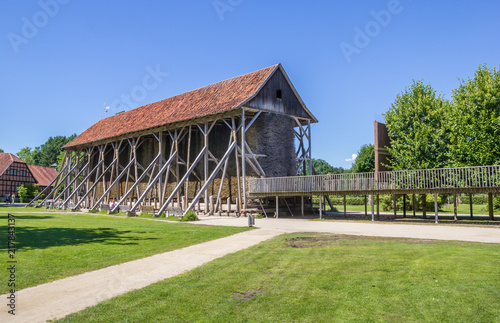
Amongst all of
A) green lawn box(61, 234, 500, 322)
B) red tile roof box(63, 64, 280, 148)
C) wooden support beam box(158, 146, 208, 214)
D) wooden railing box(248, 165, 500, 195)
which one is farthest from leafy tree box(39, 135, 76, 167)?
green lawn box(61, 234, 500, 322)

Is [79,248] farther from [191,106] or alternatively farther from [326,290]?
[191,106]

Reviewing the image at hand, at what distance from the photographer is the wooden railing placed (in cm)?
1809

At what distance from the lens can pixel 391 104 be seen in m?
33.7

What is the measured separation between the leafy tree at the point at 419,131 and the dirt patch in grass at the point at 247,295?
81.5 ft

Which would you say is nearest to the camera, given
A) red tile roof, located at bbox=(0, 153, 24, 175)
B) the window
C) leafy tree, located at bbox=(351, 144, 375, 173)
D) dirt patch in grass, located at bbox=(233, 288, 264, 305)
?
dirt patch in grass, located at bbox=(233, 288, 264, 305)

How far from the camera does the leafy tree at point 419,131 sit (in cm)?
2834

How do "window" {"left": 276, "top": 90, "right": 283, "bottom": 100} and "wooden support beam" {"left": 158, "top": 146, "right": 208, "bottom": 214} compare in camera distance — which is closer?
"wooden support beam" {"left": 158, "top": 146, "right": 208, "bottom": 214}

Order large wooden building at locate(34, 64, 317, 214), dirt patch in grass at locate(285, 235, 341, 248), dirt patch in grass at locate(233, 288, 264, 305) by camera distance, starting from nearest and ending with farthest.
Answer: dirt patch in grass at locate(233, 288, 264, 305), dirt patch in grass at locate(285, 235, 341, 248), large wooden building at locate(34, 64, 317, 214)

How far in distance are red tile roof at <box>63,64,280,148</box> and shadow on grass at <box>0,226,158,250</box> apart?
13.1m

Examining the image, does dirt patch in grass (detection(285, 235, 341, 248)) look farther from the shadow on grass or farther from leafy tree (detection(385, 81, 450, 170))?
leafy tree (detection(385, 81, 450, 170))

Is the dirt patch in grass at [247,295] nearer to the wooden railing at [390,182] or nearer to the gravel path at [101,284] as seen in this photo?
the gravel path at [101,284]

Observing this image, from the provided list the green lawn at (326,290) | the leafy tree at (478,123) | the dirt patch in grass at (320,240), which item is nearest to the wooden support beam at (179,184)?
the dirt patch in grass at (320,240)

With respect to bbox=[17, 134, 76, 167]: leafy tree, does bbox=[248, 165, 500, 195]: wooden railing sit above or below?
below

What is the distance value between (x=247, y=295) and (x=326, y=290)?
136cm
